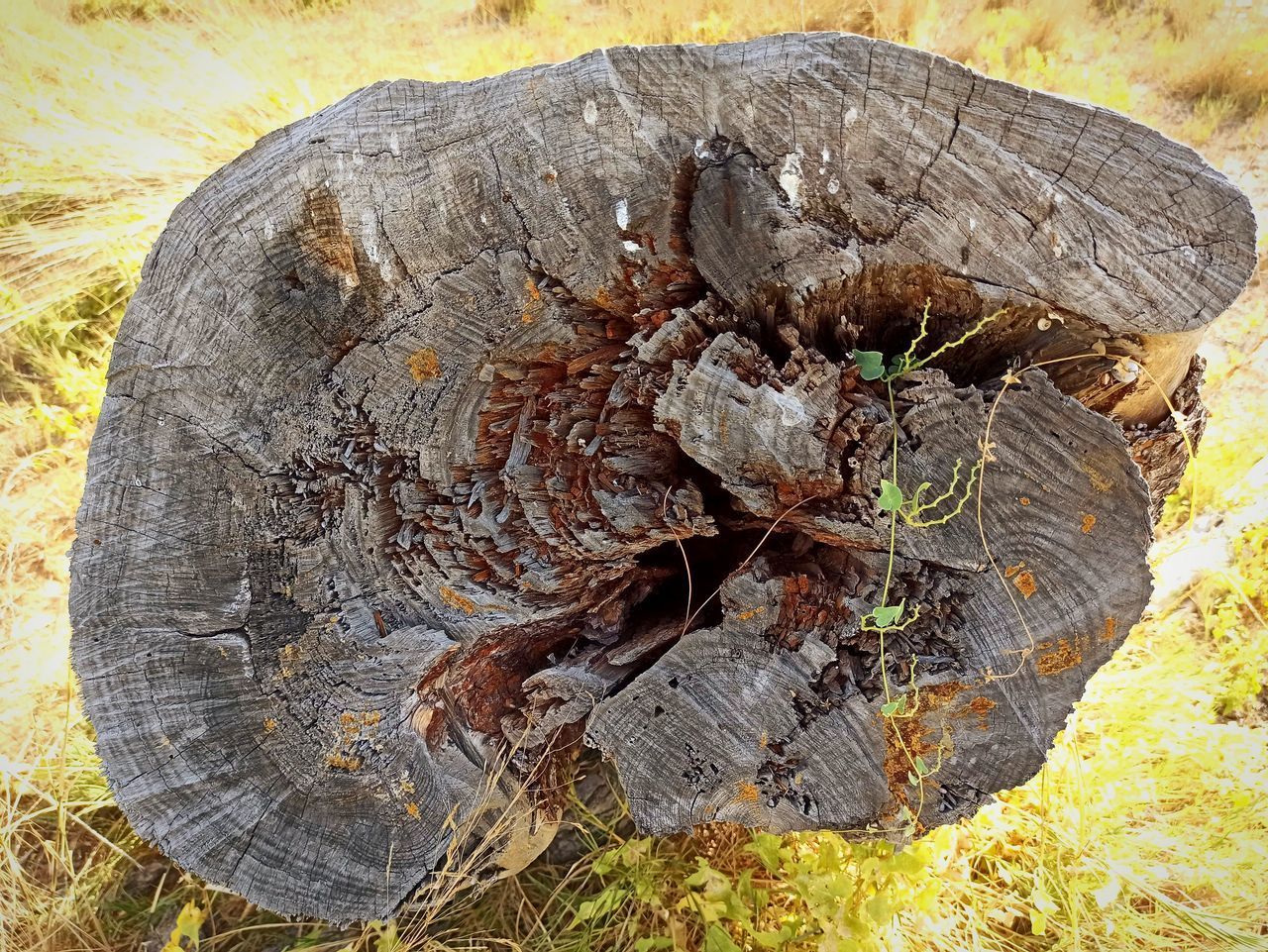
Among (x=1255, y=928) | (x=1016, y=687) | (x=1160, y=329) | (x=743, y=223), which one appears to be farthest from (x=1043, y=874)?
(x=743, y=223)

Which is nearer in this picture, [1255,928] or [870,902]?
[870,902]

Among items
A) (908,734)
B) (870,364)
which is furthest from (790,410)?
(908,734)

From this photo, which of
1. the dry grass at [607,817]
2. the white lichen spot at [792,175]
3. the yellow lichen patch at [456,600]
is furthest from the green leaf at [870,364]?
the dry grass at [607,817]

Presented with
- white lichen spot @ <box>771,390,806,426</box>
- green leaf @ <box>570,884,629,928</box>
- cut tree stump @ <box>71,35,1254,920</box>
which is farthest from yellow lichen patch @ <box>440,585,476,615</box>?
green leaf @ <box>570,884,629,928</box>

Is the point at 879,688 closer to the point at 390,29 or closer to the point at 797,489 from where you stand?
the point at 797,489

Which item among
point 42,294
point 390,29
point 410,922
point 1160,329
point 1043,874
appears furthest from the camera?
point 390,29

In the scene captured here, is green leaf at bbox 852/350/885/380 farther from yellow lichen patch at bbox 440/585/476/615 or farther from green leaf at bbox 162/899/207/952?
green leaf at bbox 162/899/207/952

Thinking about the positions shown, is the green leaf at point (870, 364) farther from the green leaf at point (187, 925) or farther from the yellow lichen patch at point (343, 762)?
the green leaf at point (187, 925)
